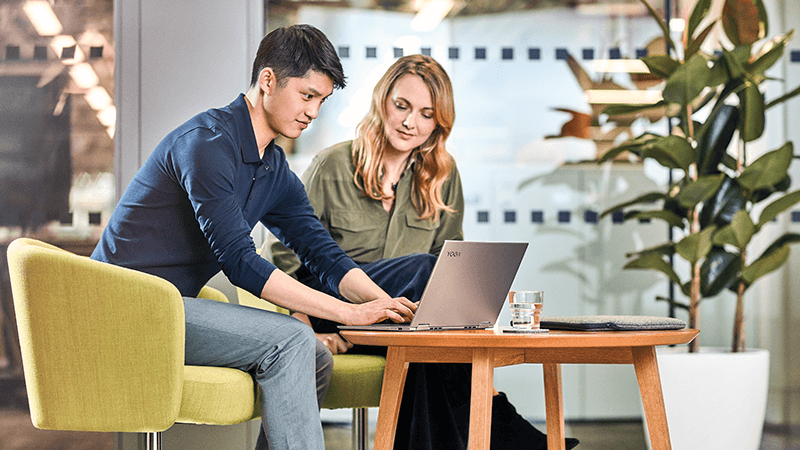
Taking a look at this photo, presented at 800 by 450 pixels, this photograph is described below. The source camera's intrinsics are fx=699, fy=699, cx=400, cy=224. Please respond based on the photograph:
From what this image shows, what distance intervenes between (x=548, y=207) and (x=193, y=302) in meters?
1.96

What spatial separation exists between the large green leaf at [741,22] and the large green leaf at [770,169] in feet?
1.66

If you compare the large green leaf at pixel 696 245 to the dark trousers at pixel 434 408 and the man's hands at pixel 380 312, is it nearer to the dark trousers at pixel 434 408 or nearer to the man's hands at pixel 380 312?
the dark trousers at pixel 434 408

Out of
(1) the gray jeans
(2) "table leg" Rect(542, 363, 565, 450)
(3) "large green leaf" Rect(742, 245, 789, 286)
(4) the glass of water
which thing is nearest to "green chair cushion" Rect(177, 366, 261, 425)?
(1) the gray jeans

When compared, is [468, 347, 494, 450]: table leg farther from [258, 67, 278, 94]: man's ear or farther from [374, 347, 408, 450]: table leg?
[258, 67, 278, 94]: man's ear

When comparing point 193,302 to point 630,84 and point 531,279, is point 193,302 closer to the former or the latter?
point 531,279

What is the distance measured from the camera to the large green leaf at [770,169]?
2.66 meters

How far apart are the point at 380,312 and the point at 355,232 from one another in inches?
32.0

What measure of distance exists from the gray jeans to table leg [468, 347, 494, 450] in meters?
0.35

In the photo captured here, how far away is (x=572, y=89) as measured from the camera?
10.5 feet

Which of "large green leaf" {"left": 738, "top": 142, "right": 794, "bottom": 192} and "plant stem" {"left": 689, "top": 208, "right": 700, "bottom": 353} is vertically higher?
"large green leaf" {"left": 738, "top": 142, "right": 794, "bottom": 192}

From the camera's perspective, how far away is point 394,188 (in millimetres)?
2496

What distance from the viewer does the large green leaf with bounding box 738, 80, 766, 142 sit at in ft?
8.95

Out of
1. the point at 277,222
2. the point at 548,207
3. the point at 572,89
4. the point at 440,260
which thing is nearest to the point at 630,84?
the point at 572,89

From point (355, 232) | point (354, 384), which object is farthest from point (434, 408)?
point (355, 232)
